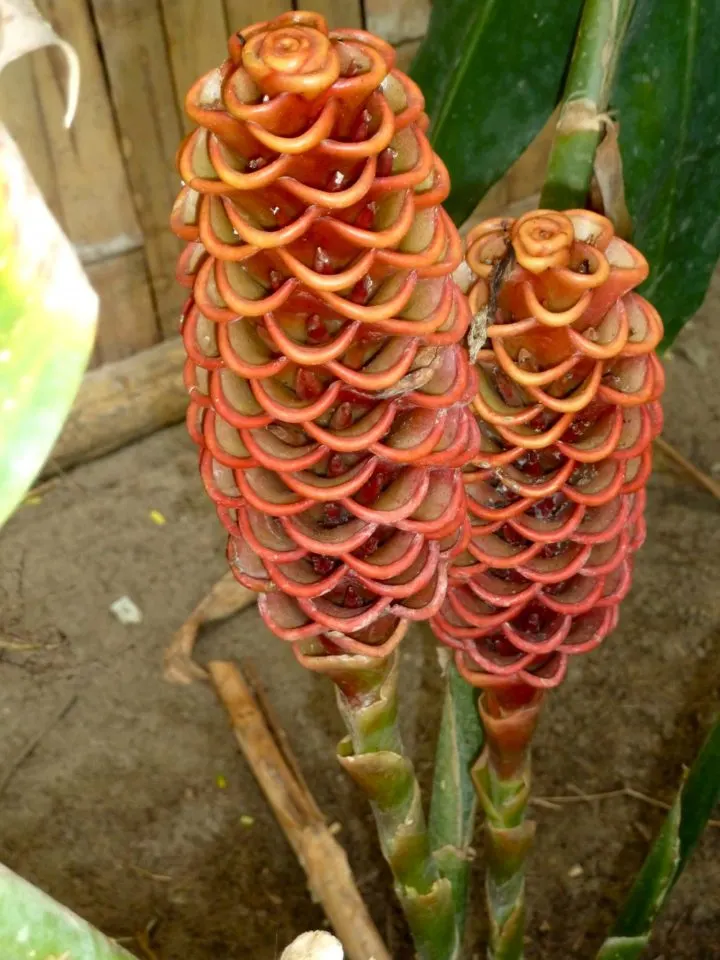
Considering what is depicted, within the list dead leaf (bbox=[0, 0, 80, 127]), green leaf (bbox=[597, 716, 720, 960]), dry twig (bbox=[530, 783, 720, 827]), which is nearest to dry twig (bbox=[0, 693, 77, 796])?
dry twig (bbox=[530, 783, 720, 827])

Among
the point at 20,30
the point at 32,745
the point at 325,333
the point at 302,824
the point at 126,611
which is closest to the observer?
the point at 20,30

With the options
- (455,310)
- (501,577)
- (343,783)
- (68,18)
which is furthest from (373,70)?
(68,18)

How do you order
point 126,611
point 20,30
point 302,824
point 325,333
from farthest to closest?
point 126,611 < point 302,824 < point 325,333 < point 20,30

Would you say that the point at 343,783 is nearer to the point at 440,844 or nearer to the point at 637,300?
the point at 440,844

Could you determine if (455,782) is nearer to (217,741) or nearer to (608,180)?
(608,180)

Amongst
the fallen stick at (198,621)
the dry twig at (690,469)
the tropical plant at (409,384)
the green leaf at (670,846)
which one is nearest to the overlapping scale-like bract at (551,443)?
the tropical plant at (409,384)

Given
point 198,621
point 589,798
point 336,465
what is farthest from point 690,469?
point 336,465

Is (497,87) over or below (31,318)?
below
